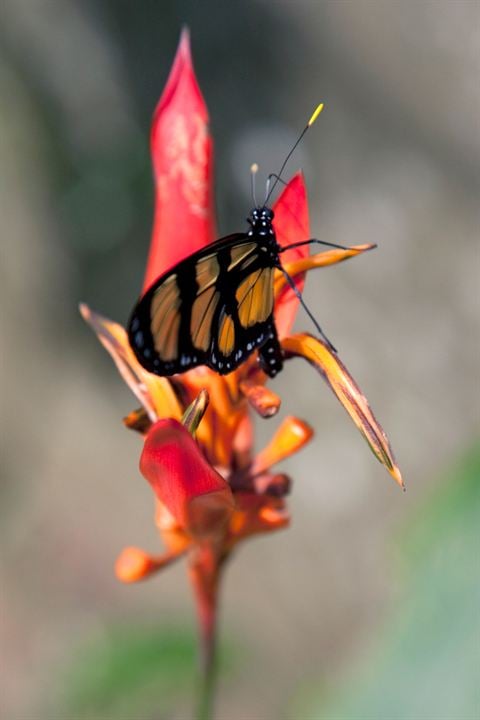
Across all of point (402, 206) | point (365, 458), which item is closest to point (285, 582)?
point (365, 458)

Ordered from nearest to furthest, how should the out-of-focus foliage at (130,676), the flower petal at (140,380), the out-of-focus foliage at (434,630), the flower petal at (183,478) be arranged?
the flower petal at (183,478) < the flower petal at (140,380) < the out-of-focus foliage at (434,630) < the out-of-focus foliage at (130,676)

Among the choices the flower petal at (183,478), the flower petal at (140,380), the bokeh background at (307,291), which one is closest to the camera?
the flower petal at (183,478)

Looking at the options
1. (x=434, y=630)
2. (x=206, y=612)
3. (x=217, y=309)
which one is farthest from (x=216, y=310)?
(x=434, y=630)

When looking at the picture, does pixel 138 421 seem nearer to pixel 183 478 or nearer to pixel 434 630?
pixel 183 478

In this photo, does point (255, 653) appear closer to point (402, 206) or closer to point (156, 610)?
point (156, 610)

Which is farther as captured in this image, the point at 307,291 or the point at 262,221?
the point at 307,291

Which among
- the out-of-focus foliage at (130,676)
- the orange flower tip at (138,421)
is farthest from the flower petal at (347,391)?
the out-of-focus foliage at (130,676)

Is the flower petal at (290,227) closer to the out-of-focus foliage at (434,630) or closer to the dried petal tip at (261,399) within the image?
the dried petal tip at (261,399)
